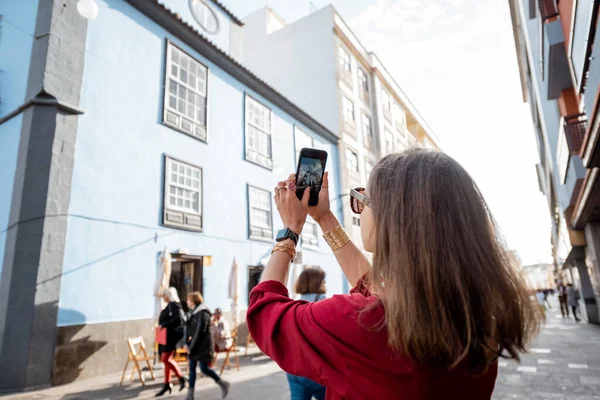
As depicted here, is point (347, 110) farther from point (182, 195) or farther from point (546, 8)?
point (182, 195)

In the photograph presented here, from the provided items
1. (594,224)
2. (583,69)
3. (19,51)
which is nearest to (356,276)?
(583,69)

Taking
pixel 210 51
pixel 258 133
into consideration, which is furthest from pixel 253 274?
pixel 210 51

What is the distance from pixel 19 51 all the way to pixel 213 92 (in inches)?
Answer: 226

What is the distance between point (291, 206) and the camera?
4.70 ft

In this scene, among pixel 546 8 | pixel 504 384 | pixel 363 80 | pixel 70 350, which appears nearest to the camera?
pixel 504 384

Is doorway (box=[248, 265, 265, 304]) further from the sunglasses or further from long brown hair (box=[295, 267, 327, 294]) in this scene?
the sunglasses

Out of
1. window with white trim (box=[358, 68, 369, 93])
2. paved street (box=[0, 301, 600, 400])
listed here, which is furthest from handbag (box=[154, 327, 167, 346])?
window with white trim (box=[358, 68, 369, 93])

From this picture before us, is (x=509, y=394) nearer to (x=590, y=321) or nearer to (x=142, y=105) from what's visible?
(x=142, y=105)

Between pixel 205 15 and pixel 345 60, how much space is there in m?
11.7

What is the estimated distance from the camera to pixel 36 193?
837cm

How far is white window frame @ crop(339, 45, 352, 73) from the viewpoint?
2447cm

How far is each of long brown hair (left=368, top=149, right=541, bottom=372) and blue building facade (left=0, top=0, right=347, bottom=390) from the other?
884cm

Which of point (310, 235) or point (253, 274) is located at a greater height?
point (310, 235)

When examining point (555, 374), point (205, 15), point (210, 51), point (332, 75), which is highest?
point (332, 75)
